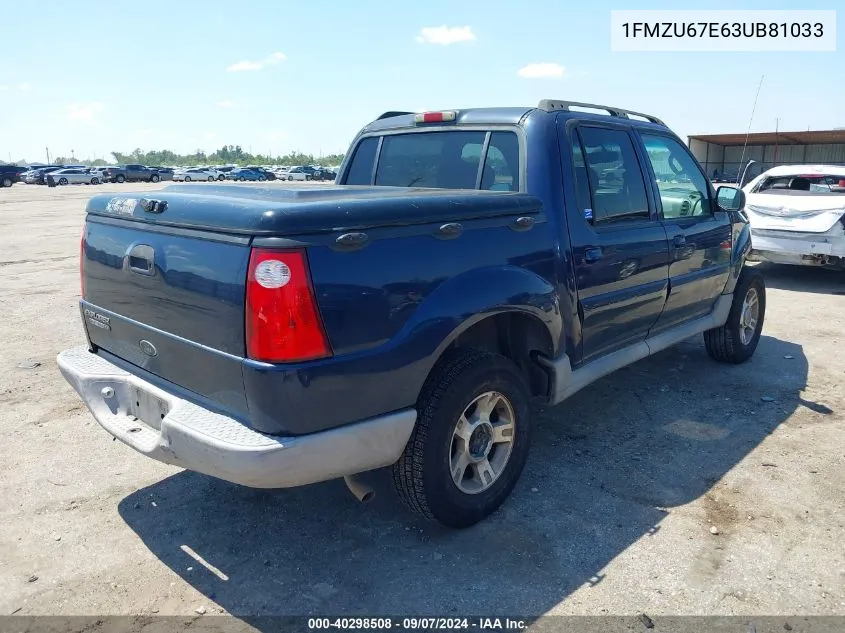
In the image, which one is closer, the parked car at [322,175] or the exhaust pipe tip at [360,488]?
the exhaust pipe tip at [360,488]

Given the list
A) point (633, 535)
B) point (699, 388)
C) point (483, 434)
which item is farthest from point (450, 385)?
point (699, 388)

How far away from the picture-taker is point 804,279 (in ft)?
31.4

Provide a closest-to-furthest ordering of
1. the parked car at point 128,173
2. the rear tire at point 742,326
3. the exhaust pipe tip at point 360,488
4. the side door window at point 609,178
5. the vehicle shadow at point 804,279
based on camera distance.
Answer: the exhaust pipe tip at point 360,488 → the side door window at point 609,178 → the rear tire at point 742,326 → the vehicle shadow at point 804,279 → the parked car at point 128,173

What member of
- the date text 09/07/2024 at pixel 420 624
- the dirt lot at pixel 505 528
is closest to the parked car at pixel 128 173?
the dirt lot at pixel 505 528

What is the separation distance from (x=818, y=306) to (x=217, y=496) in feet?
24.0

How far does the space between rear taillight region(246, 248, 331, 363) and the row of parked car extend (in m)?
49.5

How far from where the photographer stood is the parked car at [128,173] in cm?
5259

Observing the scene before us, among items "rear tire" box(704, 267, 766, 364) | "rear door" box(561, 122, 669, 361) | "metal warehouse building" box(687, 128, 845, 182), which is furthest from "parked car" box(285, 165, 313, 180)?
"rear door" box(561, 122, 669, 361)

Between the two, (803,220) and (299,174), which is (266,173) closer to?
(299,174)

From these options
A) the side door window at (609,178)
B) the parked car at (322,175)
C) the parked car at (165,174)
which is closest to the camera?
the side door window at (609,178)

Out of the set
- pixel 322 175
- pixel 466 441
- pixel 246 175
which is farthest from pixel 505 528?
pixel 322 175

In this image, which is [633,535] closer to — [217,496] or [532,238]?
[532,238]

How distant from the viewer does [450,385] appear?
2859 millimetres

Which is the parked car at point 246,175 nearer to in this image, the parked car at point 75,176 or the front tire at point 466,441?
the parked car at point 75,176
